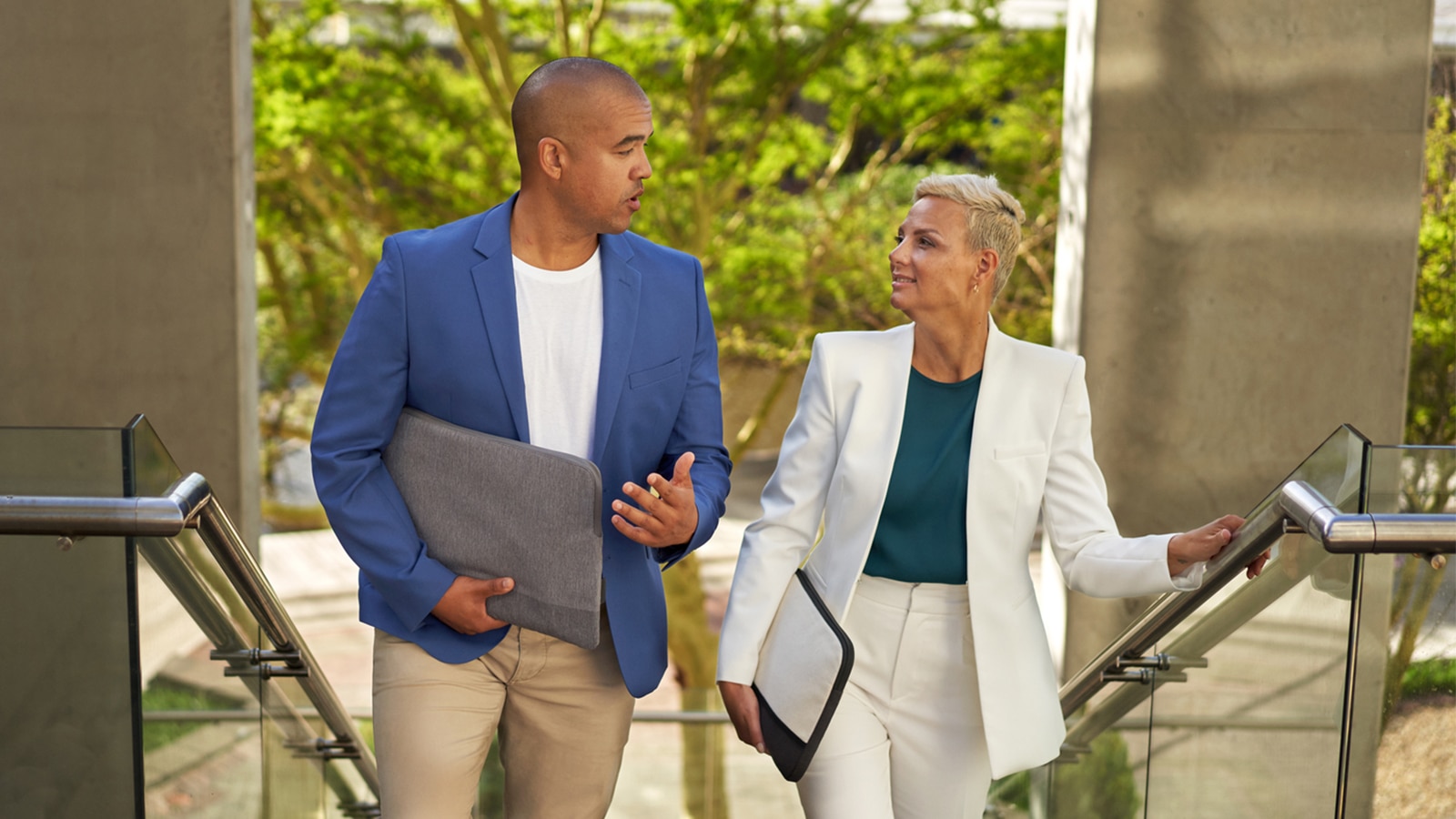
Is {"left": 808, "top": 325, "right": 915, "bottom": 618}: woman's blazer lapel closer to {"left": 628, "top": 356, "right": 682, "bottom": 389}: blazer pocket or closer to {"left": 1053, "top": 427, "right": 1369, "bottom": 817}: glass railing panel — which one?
{"left": 628, "top": 356, "right": 682, "bottom": 389}: blazer pocket

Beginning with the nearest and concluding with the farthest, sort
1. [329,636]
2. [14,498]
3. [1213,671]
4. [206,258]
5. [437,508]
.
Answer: [14,498] → [437,508] → [1213,671] → [206,258] → [329,636]

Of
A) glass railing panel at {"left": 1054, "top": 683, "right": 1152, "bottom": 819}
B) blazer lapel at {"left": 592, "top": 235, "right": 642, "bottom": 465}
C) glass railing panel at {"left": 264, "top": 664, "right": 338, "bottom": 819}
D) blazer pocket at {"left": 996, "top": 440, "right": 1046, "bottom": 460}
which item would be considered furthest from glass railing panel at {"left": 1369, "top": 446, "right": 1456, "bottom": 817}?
glass railing panel at {"left": 264, "top": 664, "right": 338, "bottom": 819}

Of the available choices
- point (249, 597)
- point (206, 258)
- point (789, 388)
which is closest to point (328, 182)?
point (206, 258)

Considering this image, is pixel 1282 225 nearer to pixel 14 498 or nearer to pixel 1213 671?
pixel 1213 671

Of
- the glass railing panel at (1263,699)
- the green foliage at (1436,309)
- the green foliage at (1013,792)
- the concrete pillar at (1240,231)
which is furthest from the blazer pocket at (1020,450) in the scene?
the green foliage at (1436,309)

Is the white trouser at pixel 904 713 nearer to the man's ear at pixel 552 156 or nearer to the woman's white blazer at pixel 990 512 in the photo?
the woman's white blazer at pixel 990 512

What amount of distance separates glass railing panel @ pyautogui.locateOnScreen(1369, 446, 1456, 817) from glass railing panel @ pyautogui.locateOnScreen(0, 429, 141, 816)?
193 centimetres

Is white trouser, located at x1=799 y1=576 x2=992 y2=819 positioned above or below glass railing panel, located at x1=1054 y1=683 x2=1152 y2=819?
above

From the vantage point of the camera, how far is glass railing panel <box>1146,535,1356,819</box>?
221 centimetres

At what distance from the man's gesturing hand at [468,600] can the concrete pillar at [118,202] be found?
286 cm

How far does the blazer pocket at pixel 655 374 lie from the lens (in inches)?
89.8

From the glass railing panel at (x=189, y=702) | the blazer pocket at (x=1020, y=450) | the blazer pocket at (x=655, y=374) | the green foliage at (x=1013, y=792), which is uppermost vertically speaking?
the blazer pocket at (x=655, y=374)

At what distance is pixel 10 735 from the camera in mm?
2277

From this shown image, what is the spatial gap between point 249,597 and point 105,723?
2.13ft
